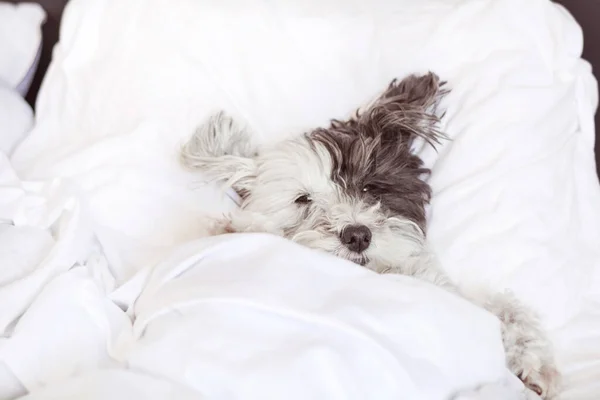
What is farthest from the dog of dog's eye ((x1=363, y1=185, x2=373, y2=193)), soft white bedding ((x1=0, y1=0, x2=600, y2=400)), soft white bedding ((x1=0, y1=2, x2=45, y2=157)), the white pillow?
the white pillow

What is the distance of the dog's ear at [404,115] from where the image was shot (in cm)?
155

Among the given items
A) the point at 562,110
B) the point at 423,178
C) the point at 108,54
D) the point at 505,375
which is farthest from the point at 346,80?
the point at 505,375

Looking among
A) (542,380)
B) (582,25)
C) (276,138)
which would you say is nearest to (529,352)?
(542,380)

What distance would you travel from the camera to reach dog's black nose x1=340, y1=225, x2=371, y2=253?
1.37 meters

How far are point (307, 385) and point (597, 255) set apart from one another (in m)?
1.04

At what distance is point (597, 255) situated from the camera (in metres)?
1.68

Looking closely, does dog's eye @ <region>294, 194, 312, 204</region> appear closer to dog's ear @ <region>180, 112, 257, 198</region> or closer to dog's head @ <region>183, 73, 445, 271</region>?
dog's head @ <region>183, 73, 445, 271</region>

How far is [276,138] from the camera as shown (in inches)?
72.6

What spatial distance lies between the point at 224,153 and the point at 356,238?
0.46m

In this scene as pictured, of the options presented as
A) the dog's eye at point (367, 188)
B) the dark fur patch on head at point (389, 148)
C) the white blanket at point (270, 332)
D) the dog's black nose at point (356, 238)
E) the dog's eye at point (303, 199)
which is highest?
the dark fur patch on head at point (389, 148)

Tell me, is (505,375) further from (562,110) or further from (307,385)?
(562,110)

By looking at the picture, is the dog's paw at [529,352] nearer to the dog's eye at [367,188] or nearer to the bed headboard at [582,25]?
the dog's eye at [367,188]

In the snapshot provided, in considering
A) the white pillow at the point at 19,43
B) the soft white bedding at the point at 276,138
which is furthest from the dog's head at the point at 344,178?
the white pillow at the point at 19,43

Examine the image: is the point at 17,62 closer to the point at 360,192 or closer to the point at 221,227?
the point at 221,227
